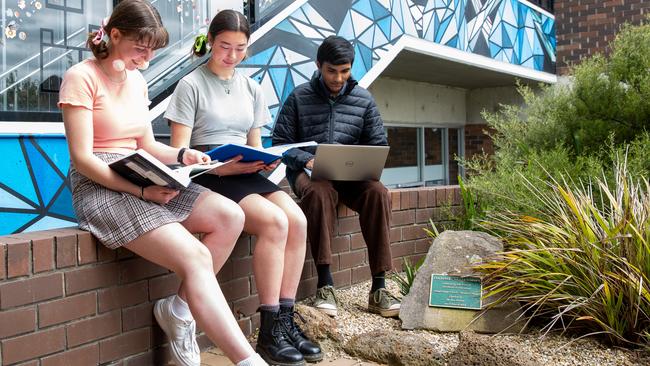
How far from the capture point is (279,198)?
3137mm

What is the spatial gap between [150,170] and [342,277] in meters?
1.97

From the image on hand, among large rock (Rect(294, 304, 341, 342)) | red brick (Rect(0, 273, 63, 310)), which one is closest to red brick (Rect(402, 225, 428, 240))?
large rock (Rect(294, 304, 341, 342))

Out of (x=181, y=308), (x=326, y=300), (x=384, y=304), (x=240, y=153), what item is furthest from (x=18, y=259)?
(x=384, y=304)

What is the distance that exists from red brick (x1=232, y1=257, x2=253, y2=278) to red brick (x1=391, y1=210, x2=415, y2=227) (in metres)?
1.37

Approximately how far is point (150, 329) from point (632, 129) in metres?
3.69

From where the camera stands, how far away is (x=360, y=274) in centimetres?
431

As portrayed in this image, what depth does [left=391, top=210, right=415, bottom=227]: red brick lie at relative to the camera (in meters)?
4.51

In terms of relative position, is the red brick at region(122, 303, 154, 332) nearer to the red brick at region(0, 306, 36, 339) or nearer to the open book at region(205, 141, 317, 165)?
the red brick at region(0, 306, 36, 339)

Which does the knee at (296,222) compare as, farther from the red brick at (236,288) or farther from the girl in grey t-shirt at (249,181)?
the red brick at (236,288)

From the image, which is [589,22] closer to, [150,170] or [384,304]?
[384,304]

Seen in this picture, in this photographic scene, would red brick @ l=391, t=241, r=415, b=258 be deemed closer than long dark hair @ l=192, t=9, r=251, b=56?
No

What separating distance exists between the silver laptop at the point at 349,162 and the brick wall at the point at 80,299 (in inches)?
22.3

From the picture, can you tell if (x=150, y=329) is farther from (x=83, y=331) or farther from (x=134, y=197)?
(x=134, y=197)

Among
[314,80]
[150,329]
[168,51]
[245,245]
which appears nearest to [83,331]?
[150,329]
